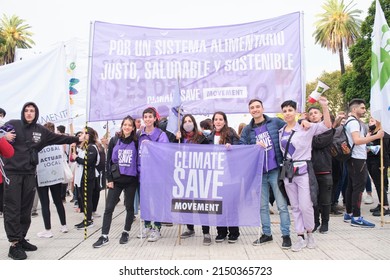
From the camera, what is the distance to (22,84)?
6742mm

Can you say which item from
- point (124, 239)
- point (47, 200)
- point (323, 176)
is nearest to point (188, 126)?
point (124, 239)

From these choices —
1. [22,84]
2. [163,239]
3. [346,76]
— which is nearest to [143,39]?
[22,84]

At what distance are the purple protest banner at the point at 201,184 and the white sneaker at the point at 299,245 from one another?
60 centimetres

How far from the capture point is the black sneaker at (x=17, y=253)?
5213 millimetres

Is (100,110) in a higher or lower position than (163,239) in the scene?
higher

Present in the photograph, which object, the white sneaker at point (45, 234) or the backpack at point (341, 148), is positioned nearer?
the white sneaker at point (45, 234)

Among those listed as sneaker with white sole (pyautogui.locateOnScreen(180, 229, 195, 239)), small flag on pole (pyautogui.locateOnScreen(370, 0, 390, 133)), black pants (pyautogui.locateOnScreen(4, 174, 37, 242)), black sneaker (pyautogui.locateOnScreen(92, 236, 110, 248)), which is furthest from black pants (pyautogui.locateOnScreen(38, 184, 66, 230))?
small flag on pole (pyautogui.locateOnScreen(370, 0, 390, 133))

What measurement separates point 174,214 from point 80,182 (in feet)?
8.81

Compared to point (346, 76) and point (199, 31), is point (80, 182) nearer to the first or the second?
point (199, 31)

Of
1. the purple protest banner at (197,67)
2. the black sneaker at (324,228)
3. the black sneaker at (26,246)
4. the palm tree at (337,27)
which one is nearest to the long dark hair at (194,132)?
the purple protest banner at (197,67)

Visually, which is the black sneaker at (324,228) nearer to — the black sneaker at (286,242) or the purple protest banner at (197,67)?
the black sneaker at (286,242)

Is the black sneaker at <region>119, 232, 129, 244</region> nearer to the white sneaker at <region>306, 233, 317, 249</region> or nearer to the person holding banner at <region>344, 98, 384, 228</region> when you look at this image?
the white sneaker at <region>306, 233, 317, 249</region>

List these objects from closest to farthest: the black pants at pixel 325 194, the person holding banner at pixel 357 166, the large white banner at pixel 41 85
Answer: the black pants at pixel 325 194
the large white banner at pixel 41 85
the person holding banner at pixel 357 166

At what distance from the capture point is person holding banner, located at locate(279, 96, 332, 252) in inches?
215
